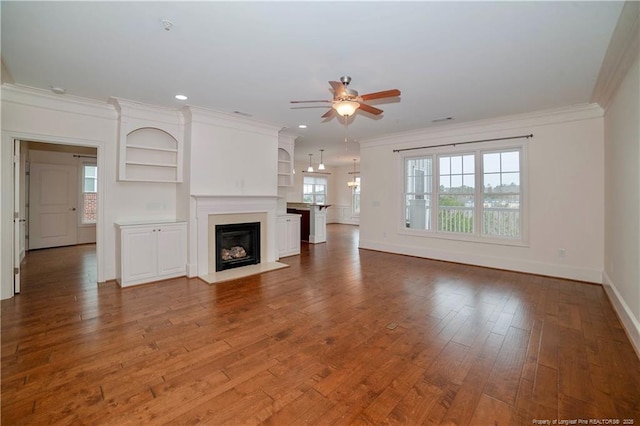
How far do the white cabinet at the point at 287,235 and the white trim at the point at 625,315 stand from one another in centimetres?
515

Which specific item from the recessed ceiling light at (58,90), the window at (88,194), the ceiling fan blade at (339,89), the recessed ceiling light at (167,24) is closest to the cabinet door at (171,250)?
the recessed ceiling light at (58,90)

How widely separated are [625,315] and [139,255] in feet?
19.5

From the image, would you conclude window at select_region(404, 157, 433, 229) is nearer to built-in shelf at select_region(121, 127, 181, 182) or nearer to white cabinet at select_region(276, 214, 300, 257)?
white cabinet at select_region(276, 214, 300, 257)

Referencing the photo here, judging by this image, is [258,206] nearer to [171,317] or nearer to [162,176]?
[162,176]

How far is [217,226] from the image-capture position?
498cm

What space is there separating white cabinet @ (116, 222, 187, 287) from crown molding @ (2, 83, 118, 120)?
172cm

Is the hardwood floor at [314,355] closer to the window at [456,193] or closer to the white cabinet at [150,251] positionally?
the white cabinet at [150,251]

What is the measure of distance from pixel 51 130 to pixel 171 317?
3209 millimetres

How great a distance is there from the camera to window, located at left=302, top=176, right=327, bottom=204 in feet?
41.4

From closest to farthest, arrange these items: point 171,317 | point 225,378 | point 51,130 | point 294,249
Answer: point 225,378 < point 171,317 < point 51,130 < point 294,249

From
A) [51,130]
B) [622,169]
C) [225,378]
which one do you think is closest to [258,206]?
[51,130]

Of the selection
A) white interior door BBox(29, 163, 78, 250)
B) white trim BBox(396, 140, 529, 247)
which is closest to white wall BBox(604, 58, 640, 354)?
white trim BBox(396, 140, 529, 247)

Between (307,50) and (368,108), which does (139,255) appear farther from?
(368,108)

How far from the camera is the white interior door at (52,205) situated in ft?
22.4
